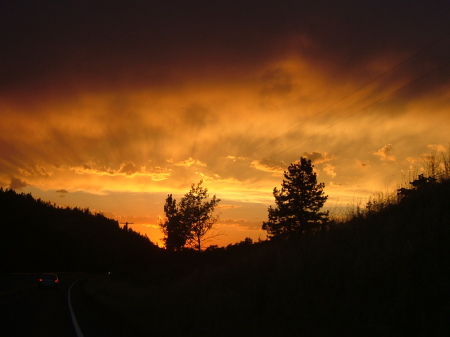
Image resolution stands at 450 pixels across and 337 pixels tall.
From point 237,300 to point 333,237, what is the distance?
13.5 feet

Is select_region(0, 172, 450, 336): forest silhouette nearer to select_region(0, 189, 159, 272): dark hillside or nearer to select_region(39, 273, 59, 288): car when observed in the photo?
select_region(39, 273, 59, 288): car

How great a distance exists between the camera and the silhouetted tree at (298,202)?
47.2 meters

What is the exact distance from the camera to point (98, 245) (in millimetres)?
168375

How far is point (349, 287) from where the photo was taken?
922 centimetres

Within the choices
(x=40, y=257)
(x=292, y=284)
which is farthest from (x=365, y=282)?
(x=40, y=257)

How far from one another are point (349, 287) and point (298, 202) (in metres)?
38.9

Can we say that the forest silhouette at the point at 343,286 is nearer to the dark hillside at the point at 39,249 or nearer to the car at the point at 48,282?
the car at the point at 48,282

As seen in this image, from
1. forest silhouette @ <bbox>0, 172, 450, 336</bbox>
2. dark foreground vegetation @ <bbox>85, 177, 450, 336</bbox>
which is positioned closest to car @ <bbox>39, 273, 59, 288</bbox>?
forest silhouette @ <bbox>0, 172, 450, 336</bbox>

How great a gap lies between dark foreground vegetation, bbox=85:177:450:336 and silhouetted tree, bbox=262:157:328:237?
31.3m

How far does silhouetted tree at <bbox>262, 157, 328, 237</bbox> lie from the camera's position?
4719cm

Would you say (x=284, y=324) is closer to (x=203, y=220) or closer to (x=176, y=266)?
(x=176, y=266)

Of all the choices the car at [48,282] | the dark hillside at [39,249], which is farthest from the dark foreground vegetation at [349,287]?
the dark hillside at [39,249]

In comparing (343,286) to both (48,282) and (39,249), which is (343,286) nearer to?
(48,282)

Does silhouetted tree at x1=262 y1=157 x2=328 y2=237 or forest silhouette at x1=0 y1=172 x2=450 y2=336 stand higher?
silhouetted tree at x1=262 y1=157 x2=328 y2=237
